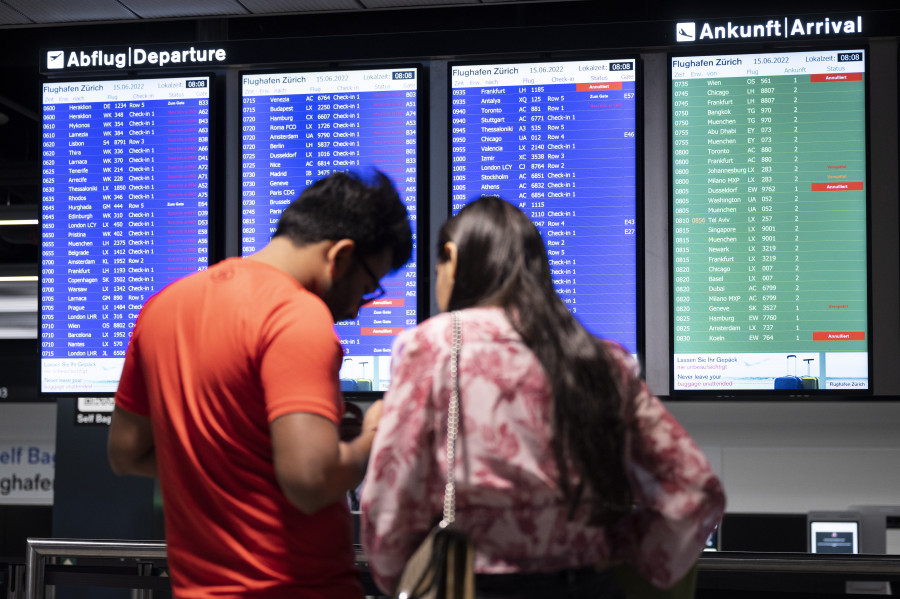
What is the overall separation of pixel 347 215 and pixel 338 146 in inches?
68.8

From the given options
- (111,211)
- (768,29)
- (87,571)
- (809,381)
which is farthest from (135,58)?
(809,381)

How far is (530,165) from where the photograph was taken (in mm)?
3271

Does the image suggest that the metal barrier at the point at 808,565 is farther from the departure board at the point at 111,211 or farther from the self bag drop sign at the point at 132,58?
the self bag drop sign at the point at 132,58

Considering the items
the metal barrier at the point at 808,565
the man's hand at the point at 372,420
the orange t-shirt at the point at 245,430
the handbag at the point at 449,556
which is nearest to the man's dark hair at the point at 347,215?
the orange t-shirt at the point at 245,430

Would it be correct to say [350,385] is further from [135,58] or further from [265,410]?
[265,410]

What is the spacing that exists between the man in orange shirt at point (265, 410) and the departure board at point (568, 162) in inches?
62.4

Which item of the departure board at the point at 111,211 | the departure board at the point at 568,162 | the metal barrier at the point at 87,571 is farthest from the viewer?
the departure board at the point at 111,211

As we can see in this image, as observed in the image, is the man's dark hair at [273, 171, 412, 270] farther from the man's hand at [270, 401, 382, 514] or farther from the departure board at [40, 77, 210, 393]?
the departure board at [40, 77, 210, 393]

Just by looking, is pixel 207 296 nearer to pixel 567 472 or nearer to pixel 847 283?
pixel 567 472

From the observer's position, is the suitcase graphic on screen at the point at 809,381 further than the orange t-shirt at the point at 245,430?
Yes

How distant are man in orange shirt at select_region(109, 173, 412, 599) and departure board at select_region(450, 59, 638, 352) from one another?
1585mm

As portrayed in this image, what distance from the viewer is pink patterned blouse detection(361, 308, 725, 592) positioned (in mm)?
1397

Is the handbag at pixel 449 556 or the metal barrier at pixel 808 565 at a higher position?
the handbag at pixel 449 556

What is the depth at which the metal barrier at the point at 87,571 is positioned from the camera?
110 inches
